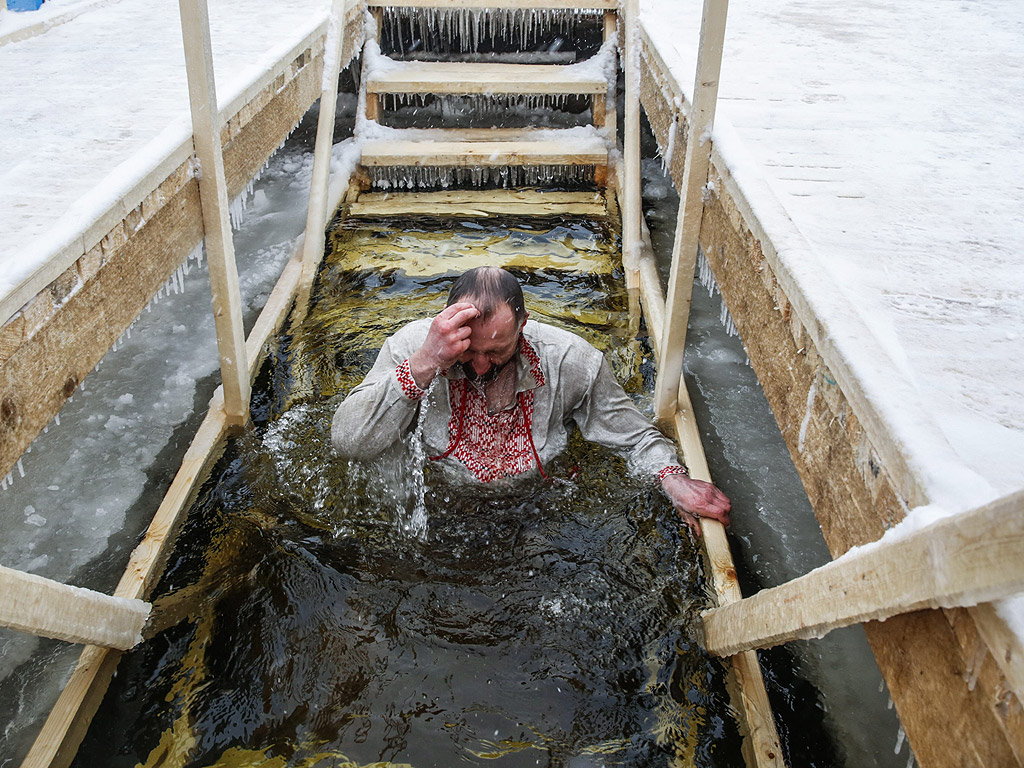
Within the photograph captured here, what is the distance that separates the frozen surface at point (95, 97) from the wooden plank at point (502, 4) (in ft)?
2.09

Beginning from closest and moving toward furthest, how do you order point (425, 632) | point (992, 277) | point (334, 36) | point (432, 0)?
point (992, 277)
point (425, 632)
point (334, 36)
point (432, 0)

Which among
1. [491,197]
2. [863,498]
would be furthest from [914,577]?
[491,197]

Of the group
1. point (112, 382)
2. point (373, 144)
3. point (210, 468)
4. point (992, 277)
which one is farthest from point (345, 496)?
point (373, 144)

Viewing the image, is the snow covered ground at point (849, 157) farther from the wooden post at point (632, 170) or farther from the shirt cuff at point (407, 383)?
the shirt cuff at point (407, 383)

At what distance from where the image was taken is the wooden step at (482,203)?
5.75m

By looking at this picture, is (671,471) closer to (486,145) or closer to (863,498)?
(863,498)

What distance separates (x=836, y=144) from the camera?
3.21 m

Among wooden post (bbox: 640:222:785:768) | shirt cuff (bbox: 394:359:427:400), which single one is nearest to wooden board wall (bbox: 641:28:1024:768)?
wooden post (bbox: 640:222:785:768)

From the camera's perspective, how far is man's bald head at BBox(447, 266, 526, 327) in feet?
8.51

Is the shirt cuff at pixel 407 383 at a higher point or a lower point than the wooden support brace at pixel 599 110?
lower

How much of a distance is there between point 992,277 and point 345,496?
2.40 metres

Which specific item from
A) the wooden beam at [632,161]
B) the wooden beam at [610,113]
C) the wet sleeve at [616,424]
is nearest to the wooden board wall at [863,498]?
the wet sleeve at [616,424]

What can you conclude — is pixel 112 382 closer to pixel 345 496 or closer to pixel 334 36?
pixel 345 496

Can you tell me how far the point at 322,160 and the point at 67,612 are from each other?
3.87 m
